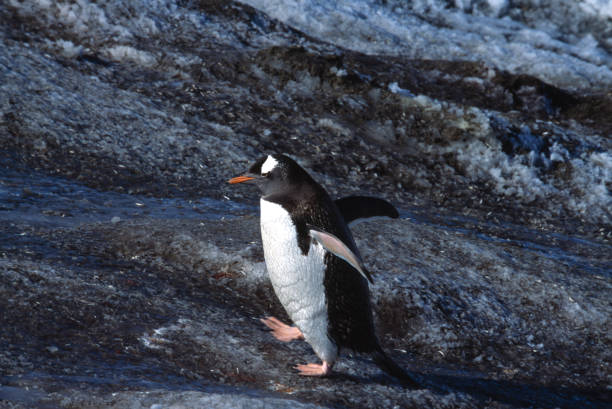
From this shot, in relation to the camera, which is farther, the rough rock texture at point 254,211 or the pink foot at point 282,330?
the pink foot at point 282,330

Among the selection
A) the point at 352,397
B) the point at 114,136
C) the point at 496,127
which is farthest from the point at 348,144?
the point at 352,397

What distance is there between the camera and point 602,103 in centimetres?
927

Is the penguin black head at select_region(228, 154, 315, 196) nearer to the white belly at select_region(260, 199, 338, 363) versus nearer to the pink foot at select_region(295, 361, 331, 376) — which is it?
the white belly at select_region(260, 199, 338, 363)

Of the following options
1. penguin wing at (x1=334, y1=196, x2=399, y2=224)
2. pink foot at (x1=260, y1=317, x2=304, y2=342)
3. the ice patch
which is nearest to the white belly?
pink foot at (x1=260, y1=317, x2=304, y2=342)

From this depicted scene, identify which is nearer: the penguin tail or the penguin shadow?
the penguin tail

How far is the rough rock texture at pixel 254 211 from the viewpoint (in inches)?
132

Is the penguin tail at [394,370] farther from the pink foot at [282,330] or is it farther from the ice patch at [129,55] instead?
the ice patch at [129,55]

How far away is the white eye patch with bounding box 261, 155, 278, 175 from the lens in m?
3.57

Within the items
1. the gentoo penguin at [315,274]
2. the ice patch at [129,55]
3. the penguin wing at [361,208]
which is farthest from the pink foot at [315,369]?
the ice patch at [129,55]

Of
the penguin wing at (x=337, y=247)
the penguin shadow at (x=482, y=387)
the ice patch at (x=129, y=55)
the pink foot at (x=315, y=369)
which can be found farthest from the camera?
the ice patch at (x=129, y=55)

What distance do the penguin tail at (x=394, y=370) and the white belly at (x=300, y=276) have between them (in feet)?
0.68

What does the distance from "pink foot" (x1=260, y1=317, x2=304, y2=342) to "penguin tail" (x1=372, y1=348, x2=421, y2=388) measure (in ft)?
1.59

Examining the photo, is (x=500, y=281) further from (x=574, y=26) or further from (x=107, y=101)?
(x=574, y=26)

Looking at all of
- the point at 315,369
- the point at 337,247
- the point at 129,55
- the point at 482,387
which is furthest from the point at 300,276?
the point at 129,55
